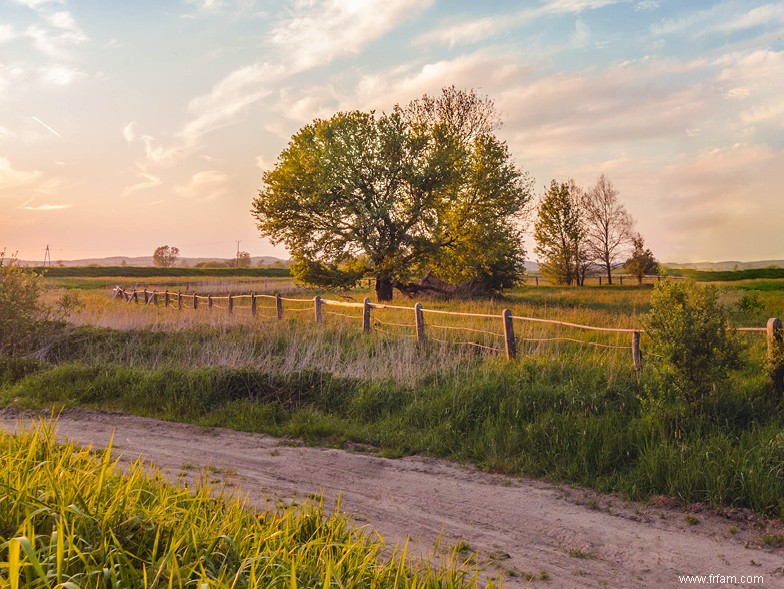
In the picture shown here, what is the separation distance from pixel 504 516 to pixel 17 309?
14.6 m

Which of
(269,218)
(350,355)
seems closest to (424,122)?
(269,218)

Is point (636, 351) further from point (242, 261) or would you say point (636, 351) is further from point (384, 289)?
point (242, 261)

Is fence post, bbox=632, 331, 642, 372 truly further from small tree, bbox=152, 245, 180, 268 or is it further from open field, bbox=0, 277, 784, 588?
small tree, bbox=152, 245, 180, 268

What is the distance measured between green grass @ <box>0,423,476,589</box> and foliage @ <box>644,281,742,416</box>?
586cm

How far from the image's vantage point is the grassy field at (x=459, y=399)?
748 centimetres

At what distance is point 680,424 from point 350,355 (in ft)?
23.6

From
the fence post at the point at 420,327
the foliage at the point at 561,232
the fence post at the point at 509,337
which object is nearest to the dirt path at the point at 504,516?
the fence post at the point at 509,337

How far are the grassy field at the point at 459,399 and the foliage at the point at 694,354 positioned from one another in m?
0.29

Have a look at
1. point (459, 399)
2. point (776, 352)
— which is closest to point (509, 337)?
point (459, 399)

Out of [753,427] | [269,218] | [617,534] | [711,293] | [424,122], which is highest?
[424,122]

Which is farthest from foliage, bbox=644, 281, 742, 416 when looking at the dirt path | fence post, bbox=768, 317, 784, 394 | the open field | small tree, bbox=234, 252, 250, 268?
small tree, bbox=234, 252, 250, 268

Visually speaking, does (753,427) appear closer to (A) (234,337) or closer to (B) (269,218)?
(A) (234,337)

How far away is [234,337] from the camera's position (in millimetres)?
16266

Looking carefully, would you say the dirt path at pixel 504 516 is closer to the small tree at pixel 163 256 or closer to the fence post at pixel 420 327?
the fence post at pixel 420 327
